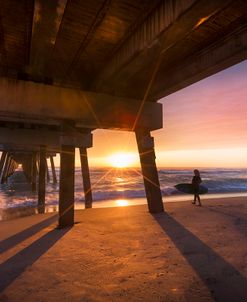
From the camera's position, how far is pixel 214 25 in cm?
517

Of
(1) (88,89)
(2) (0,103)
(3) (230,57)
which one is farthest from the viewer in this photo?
(1) (88,89)

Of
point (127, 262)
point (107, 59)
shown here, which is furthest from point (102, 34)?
point (127, 262)

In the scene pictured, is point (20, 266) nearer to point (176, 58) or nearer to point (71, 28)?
point (71, 28)

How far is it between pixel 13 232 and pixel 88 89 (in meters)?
4.78

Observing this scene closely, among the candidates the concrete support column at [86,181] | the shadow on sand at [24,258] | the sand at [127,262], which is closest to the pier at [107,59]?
the shadow on sand at [24,258]

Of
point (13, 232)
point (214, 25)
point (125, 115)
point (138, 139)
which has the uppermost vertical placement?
point (214, 25)

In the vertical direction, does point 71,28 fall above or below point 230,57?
above

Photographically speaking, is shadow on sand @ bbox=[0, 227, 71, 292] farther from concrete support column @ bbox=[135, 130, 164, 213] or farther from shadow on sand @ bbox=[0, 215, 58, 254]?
concrete support column @ bbox=[135, 130, 164, 213]

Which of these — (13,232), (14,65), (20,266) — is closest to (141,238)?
(20,266)

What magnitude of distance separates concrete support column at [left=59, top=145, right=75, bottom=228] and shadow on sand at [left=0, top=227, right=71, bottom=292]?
68cm

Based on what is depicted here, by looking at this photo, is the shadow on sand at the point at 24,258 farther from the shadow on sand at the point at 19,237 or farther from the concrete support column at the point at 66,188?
the concrete support column at the point at 66,188

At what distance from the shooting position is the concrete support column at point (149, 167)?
8.83m

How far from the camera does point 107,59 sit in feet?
22.1

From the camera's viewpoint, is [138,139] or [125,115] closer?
[125,115]
